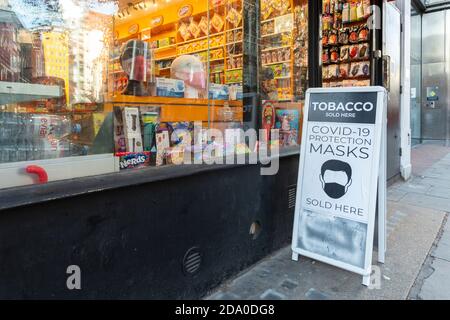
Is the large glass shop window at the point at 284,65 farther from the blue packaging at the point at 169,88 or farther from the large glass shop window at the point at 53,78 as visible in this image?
the large glass shop window at the point at 53,78

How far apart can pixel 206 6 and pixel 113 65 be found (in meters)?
1.85

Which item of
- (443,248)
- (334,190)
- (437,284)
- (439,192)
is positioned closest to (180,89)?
(334,190)

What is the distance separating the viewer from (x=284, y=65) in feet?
12.3

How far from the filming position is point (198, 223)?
7.71ft

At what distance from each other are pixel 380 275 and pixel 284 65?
2.23 meters

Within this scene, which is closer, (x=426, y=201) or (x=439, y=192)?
(x=426, y=201)

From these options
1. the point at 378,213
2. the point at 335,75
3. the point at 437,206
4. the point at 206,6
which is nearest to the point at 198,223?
the point at 378,213

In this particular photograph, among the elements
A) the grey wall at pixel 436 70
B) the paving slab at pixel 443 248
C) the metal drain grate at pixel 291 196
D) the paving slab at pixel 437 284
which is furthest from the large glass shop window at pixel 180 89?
the grey wall at pixel 436 70

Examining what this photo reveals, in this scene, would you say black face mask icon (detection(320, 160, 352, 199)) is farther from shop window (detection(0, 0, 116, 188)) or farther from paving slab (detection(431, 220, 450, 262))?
shop window (detection(0, 0, 116, 188))

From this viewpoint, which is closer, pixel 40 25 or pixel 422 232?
pixel 40 25

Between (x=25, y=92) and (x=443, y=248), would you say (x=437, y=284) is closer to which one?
(x=443, y=248)

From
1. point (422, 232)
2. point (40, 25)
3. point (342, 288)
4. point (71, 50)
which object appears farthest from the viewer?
point (422, 232)

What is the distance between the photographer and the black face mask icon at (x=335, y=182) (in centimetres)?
265

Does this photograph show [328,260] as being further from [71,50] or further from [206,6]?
[206,6]
